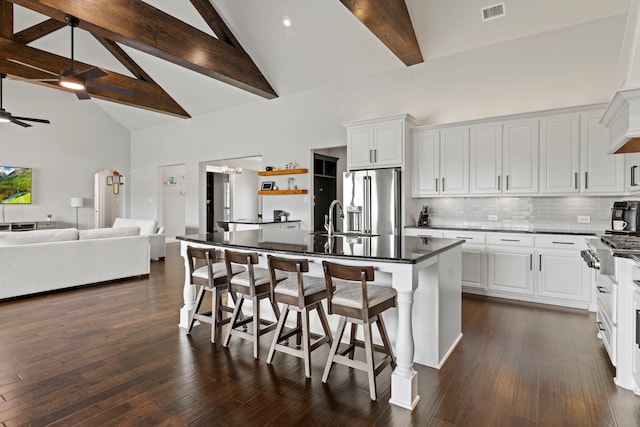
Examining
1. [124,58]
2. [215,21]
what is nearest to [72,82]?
[215,21]

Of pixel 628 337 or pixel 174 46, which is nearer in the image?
pixel 628 337

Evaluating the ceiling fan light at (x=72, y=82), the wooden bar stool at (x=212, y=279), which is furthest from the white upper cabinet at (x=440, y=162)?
the ceiling fan light at (x=72, y=82)

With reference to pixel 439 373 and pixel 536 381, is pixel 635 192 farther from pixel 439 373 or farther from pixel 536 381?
pixel 439 373

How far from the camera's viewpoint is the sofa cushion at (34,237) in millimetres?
4434

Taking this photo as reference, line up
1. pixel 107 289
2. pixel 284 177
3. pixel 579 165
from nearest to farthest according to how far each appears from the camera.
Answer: pixel 579 165
pixel 107 289
pixel 284 177

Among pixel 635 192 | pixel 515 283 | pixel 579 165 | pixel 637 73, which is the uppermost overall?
pixel 637 73

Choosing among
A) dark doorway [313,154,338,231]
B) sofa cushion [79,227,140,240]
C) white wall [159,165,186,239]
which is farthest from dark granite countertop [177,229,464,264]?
white wall [159,165,186,239]

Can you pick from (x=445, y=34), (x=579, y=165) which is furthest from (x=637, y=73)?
(x=445, y=34)

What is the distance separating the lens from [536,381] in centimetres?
242

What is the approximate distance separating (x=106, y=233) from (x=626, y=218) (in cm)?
662

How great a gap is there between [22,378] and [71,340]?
715 mm

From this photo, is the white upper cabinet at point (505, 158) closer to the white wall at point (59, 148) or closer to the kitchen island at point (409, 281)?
the kitchen island at point (409, 281)

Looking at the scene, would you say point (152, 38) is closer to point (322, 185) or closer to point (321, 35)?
Answer: point (321, 35)

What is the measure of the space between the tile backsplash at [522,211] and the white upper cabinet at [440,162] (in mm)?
339
